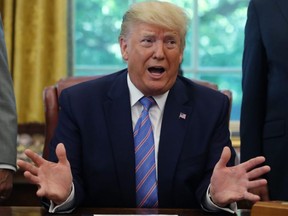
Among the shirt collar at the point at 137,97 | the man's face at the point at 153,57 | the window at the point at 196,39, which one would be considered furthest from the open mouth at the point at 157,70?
the window at the point at 196,39

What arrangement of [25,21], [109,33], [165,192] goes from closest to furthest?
[165,192], [25,21], [109,33]

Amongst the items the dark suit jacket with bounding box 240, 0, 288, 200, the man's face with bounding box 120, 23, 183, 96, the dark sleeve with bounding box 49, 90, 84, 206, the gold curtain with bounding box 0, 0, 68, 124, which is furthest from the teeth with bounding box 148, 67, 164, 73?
the gold curtain with bounding box 0, 0, 68, 124

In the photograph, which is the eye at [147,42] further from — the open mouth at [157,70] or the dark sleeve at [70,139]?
the dark sleeve at [70,139]

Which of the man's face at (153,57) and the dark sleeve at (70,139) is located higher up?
the man's face at (153,57)

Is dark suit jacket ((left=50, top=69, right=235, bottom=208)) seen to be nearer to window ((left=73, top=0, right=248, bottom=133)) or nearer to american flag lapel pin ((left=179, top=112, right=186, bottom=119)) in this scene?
american flag lapel pin ((left=179, top=112, right=186, bottom=119))

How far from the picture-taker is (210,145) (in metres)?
2.63

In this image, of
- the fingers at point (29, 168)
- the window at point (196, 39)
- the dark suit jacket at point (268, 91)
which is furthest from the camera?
the window at point (196, 39)

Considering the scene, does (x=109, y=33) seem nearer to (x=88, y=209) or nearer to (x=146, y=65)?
(x=146, y=65)

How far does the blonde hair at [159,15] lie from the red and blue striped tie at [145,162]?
32 centimetres

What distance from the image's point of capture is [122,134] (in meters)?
2.57

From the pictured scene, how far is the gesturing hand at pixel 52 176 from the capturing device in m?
2.19

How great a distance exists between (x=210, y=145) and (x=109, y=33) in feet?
9.47

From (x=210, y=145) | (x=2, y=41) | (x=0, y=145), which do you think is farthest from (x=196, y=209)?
(x=2, y=41)

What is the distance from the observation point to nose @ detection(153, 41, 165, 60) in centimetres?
257
